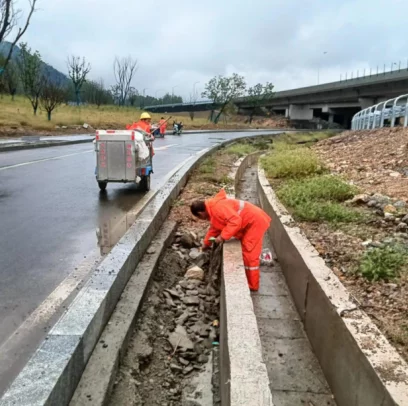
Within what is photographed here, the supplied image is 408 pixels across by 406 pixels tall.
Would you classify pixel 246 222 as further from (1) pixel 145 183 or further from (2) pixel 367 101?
(2) pixel 367 101

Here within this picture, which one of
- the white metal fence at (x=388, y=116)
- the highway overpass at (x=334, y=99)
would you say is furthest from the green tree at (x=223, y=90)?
the white metal fence at (x=388, y=116)

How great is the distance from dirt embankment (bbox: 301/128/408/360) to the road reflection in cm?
270

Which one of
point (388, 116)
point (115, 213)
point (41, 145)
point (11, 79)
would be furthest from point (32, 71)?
point (115, 213)

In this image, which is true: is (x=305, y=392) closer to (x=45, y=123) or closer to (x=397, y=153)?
(x=397, y=153)

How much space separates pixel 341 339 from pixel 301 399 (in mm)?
670

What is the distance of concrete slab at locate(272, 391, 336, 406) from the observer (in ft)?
11.5

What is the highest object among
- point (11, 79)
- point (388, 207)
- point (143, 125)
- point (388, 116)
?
point (11, 79)

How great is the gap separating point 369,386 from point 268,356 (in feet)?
4.94

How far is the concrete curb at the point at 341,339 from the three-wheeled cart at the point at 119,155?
4.50 m

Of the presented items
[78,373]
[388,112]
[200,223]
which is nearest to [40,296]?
[78,373]

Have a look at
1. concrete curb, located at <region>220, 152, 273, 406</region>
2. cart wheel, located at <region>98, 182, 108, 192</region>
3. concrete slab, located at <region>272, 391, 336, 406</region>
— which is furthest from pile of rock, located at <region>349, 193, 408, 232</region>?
cart wheel, located at <region>98, 182, 108, 192</region>

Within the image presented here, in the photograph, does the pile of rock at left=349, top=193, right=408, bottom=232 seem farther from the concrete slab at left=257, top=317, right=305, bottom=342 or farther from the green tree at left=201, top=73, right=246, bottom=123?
the green tree at left=201, top=73, right=246, bottom=123

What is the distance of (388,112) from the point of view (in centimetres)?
1769

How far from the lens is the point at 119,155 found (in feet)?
29.4
